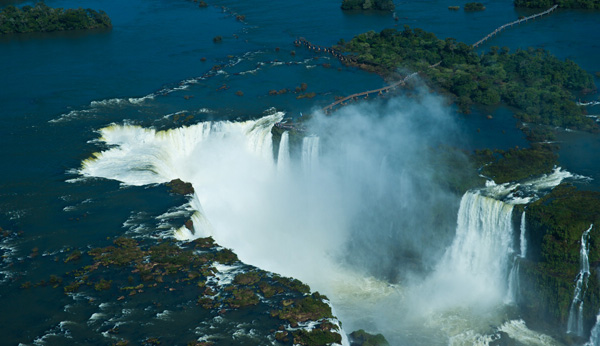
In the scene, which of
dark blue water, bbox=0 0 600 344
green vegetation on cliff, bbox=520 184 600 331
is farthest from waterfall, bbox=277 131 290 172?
green vegetation on cliff, bbox=520 184 600 331

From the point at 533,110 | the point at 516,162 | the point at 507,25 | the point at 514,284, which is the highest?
the point at 507,25

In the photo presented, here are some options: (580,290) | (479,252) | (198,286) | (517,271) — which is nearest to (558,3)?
(479,252)

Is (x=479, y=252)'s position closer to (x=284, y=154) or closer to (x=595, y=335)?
(x=595, y=335)

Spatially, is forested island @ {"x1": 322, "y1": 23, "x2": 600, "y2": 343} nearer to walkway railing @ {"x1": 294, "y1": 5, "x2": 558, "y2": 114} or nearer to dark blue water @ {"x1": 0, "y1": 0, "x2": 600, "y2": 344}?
walkway railing @ {"x1": 294, "y1": 5, "x2": 558, "y2": 114}

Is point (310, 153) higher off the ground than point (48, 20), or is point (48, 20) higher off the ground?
point (48, 20)

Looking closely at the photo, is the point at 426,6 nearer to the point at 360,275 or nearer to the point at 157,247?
the point at 360,275

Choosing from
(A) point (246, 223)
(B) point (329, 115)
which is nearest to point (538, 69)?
(B) point (329, 115)
